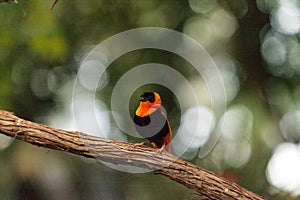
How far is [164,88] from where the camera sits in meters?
3.34

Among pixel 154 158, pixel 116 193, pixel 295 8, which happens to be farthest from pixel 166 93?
pixel 154 158

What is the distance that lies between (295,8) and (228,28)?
47 centimetres

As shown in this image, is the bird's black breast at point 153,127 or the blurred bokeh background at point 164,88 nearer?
the bird's black breast at point 153,127

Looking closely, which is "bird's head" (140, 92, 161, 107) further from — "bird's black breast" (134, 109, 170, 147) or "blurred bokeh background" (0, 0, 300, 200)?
"blurred bokeh background" (0, 0, 300, 200)

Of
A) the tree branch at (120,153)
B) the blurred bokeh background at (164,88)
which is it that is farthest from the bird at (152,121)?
the blurred bokeh background at (164,88)

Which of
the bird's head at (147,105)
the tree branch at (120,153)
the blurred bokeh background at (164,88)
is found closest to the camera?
the tree branch at (120,153)

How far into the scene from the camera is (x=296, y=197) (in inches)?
117

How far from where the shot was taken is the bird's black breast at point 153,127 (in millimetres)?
1584

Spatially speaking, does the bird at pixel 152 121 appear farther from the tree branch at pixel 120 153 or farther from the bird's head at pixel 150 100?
the tree branch at pixel 120 153

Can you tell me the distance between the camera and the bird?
1.57 metres

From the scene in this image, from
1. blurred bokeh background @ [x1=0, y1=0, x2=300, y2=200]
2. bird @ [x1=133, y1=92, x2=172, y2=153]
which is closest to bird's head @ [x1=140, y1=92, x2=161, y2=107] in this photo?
bird @ [x1=133, y1=92, x2=172, y2=153]

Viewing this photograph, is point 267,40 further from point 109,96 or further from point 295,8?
point 109,96

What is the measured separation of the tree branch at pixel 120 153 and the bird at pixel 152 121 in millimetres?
104

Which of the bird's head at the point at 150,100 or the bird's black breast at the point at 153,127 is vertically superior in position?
the bird's head at the point at 150,100
